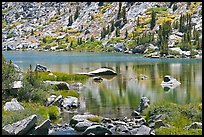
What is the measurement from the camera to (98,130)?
79.2 feet

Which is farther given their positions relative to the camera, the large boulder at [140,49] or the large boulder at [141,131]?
the large boulder at [140,49]

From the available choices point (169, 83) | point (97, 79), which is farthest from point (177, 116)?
point (97, 79)

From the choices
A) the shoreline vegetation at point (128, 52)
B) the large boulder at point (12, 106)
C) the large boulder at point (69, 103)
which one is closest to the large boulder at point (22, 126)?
the shoreline vegetation at point (128, 52)

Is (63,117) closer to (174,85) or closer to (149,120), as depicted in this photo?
(149,120)

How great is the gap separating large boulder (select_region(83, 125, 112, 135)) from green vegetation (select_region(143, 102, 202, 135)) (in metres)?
2.83

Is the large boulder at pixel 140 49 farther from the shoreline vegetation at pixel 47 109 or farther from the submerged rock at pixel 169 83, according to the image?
the shoreline vegetation at pixel 47 109

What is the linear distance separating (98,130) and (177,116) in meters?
5.52

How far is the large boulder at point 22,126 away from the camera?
2232cm

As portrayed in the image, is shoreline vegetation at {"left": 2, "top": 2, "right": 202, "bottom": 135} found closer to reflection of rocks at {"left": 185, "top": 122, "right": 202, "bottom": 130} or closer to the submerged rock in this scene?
reflection of rocks at {"left": 185, "top": 122, "right": 202, "bottom": 130}

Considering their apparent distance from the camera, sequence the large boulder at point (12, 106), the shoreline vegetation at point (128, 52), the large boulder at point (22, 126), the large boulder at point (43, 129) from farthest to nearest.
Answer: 1. the large boulder at point (12, 106)
2. the shoreline vegetation at point (128, 52)
3. the large boulder at point (43, 129)
4. the large boulder at point (22, 126)

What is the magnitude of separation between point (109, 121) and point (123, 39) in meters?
147

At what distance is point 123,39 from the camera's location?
17400 cm

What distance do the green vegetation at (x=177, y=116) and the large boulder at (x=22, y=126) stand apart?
22.8ft

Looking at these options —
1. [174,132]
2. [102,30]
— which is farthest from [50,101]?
[102,30]
